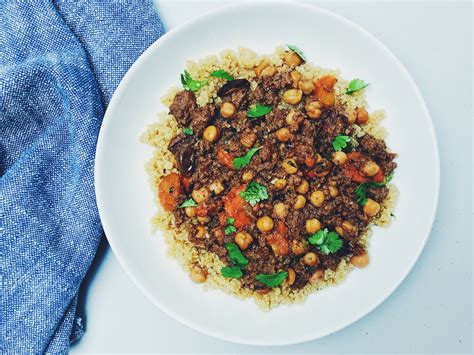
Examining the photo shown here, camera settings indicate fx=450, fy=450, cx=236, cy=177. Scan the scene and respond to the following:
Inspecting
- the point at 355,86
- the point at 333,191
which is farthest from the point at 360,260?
the point at 355,86

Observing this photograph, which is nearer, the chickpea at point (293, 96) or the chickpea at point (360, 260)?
the chickpea at point (293, 96)

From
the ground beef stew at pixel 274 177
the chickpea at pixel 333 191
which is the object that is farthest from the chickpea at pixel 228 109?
the chickpea at pixel 333 191

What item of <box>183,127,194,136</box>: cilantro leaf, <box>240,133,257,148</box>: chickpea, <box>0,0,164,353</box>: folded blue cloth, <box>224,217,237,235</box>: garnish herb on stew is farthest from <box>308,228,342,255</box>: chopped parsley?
<box>0,0,164,353</box>: folded blue cloth

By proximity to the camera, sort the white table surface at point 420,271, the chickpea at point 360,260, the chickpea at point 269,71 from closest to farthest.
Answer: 1. the chickpea at point 269,71
2. the chickpea at point 360,260
3. the white table surface at point 420,271

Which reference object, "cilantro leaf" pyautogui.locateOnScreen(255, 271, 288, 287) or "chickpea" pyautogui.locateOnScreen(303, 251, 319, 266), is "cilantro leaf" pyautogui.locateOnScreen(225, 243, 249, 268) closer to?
"cilantro leaf" pyautogui.locateOnScreen(255, 271, 288, 287)

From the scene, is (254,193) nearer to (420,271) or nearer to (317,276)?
(317,276)

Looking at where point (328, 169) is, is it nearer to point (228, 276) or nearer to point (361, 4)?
point (228, 276)

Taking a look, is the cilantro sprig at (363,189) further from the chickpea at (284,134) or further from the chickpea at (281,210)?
the chickpea at (284,134)

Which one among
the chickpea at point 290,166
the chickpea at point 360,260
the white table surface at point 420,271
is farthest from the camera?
the white table surface at point 420,271
